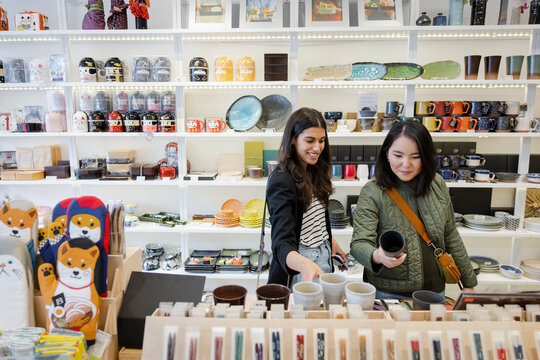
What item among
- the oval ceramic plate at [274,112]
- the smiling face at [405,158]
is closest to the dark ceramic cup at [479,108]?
the oval ceramic plate at [274,112]

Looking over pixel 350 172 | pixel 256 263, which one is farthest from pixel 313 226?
pixel 256 263

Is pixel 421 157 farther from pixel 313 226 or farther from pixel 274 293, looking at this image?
pixel 274 293

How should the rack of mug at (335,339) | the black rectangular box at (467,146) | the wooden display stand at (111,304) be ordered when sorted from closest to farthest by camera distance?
the rack of mug at (335,339) < the wooden display stand at (111,304) < the black rectangular box at (467,146)

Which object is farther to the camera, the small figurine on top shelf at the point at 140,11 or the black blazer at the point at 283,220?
the small figurine on top shelf at the point at 140,11

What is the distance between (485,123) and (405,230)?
1.82m

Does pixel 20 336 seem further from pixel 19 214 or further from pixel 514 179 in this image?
pixel 514 179

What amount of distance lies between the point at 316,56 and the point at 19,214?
257 cm

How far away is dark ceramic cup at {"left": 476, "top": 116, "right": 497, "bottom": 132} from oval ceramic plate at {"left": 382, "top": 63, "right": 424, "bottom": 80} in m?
0.60

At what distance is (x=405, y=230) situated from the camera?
1.46 metres

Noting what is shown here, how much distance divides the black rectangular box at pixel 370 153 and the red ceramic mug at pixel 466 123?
0.65 metres

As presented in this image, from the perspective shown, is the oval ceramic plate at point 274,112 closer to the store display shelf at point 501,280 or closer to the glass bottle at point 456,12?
the glass bottle at point 456,12

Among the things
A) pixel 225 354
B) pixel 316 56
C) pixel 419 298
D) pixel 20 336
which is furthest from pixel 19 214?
pixel 316 56

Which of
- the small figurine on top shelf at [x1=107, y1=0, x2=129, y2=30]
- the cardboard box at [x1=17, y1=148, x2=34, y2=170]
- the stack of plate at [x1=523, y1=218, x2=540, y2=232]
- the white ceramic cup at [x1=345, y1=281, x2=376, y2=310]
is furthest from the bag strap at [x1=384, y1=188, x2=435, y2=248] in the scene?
the cardboard box at [x1=17, y1=148, x2=34, y2=170]

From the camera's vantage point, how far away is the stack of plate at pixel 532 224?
290cm
